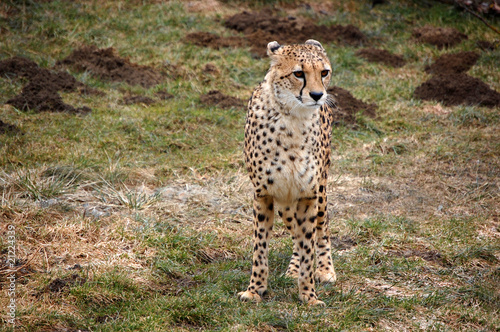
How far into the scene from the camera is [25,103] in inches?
251

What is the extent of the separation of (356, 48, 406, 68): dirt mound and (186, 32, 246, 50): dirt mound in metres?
1.74

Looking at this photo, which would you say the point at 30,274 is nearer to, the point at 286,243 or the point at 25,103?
the point at 286,243

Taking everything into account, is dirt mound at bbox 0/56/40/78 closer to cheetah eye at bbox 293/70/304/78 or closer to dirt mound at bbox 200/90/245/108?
dirt mound at bbox 200/90/245/108

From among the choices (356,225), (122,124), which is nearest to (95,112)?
(122,124)

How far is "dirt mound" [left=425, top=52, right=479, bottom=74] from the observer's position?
791 cm

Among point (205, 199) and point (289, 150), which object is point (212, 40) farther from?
point (289, 150)

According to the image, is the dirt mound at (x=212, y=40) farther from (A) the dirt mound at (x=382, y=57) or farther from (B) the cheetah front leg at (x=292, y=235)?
(B) the cheetah front leg at (x=292, y=235)

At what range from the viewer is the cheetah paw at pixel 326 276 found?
409cm

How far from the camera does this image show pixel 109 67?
7.42 metres

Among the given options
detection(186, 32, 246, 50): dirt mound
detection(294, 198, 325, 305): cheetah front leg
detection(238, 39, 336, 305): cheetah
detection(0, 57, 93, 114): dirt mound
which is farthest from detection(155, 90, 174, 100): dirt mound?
detection(294, 198, 325, 305): cheetah front leg

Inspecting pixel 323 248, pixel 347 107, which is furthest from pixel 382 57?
pixel 323 248

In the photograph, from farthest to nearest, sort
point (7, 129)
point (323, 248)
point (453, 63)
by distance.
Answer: point (453, 63) < point (7, 129) < point (323, 248)

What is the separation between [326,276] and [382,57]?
4.94 m

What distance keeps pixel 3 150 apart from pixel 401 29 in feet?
20.9
